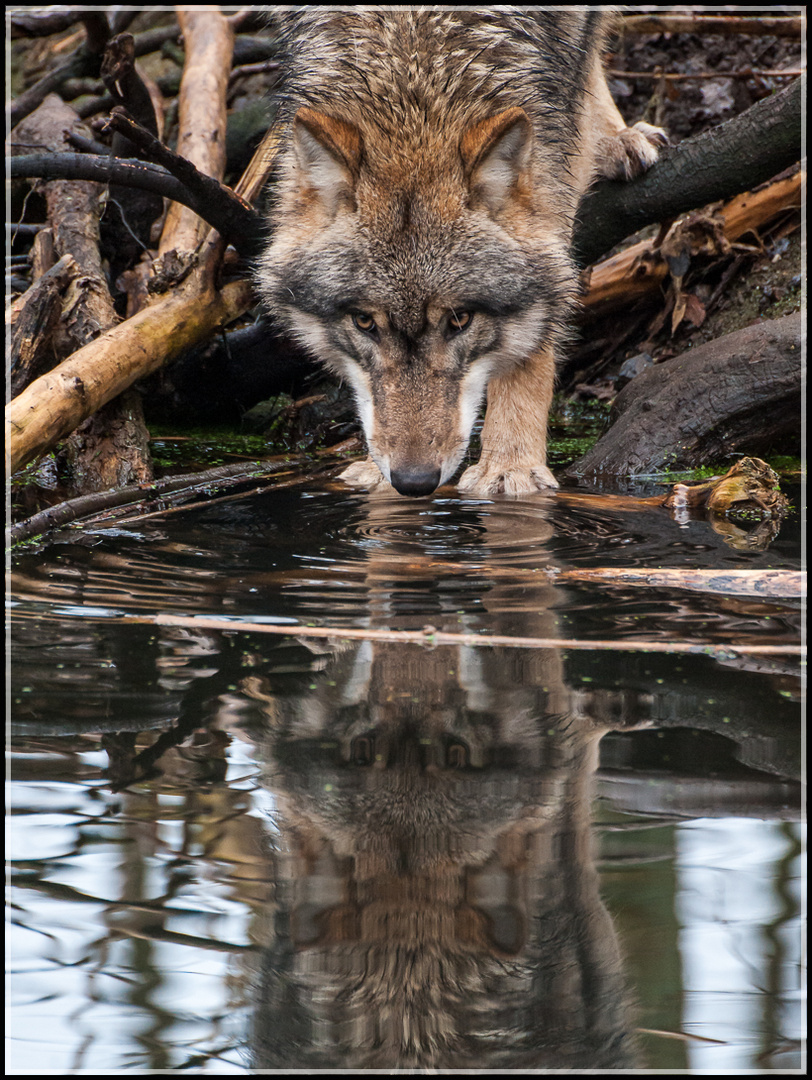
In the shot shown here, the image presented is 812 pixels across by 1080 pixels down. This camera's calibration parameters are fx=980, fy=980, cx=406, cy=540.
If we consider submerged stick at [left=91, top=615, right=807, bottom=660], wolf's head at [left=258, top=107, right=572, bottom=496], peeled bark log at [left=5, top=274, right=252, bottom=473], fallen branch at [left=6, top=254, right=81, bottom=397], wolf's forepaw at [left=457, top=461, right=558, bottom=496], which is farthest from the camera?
wolf's forepaw at [left=457, top=461, right=558, bottom=496]

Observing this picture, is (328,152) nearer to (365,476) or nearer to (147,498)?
(365,476)

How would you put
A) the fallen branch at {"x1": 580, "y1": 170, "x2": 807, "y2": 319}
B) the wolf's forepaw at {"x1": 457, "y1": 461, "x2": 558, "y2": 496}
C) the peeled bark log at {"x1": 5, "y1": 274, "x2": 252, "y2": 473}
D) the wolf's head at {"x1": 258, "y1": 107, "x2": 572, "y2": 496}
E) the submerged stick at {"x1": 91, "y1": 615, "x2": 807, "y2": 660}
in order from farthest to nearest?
the fallen branch at {"x1": 580, "y1": 170, "x2": 807, "y2": 319}
the wolf's forepaw at {"x1": 457, "y1": 461, "x2": 558, "y2": 496}
the wolf's head at {"x1": 258, "y1": 107, "x2": 572, "y2": 496}
the peeled bark log at {"x1": 5, "y1": 274, "x2": 252, "y2": 473}
the submerged stick at {"x1": 91, "y1": 615, "x2": 807, "y2": 660}

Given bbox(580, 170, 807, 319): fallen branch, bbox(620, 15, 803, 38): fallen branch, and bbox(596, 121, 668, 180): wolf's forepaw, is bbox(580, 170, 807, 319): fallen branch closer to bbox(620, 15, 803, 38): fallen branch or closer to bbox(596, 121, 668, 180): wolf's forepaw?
bbox(596, 121, 668, 180): wolf's forepaw

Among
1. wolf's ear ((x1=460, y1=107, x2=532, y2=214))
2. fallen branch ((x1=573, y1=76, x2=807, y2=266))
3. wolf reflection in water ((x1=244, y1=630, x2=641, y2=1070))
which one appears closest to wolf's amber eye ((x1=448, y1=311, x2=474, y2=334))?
wolf's ear ((x1=460, y1=107, x2=532, y2=214))

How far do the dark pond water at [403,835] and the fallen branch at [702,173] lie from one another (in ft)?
10.0

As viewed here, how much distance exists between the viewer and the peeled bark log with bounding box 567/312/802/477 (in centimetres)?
470

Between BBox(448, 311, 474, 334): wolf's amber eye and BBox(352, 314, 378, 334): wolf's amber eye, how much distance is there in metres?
0.31

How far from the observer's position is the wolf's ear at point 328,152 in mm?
3807

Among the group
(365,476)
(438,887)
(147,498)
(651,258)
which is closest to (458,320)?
(365,476)

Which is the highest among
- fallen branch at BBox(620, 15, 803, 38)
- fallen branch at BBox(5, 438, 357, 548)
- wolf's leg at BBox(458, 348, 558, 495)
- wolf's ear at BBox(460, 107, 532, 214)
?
fallen branch at BBox(620, 15, 803, 38)

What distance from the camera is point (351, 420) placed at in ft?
19.6

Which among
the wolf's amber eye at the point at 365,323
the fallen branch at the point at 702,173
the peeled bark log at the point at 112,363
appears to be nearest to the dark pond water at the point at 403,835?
the peeled bark log at the point at 112,363

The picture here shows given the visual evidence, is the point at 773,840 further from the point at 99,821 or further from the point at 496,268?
the point at 496,268

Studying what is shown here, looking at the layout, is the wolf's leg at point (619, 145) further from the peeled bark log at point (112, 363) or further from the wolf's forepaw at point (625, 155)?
the peeled bark log at point (112, 363)
